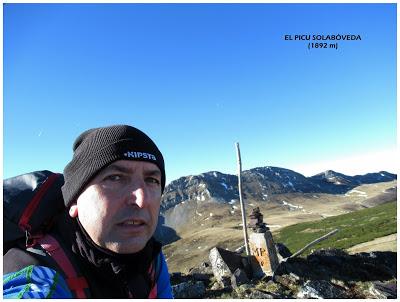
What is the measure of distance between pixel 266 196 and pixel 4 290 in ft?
594

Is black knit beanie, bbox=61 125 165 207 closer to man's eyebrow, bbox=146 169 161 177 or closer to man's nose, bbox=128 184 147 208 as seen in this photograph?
man's eyebrow, bbox=146 169 161 177

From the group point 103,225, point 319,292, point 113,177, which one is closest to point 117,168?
point 113,177

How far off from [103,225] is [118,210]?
0.42ft

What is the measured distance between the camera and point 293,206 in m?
149

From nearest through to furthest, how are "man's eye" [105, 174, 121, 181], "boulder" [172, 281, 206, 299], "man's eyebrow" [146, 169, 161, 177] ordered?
"man's eye" [105, 174, 121, 181], "man's eyebrow" [146, 169, 161, 177], "boulder" [172, 281, 206, 299]

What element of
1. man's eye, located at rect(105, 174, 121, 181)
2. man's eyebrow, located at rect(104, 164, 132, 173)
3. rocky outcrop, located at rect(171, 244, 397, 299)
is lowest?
rocky outcrop, located at rect(171, 244, 397, 299)

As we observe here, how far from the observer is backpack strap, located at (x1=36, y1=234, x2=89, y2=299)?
6.37ft

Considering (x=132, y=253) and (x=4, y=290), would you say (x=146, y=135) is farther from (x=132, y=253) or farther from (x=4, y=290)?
(x=4, y=290)

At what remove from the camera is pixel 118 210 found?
195 cm

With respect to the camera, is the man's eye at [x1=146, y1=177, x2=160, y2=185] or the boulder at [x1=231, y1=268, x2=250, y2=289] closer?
the man's eye at [x1=146, y1=177, x2=160, y2=185]

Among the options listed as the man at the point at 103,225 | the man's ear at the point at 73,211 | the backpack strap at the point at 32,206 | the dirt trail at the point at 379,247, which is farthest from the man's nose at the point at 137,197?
the dirt trail at the point at 379,247

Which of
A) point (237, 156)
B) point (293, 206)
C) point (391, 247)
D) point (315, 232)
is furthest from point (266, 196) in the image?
point (237, 156)

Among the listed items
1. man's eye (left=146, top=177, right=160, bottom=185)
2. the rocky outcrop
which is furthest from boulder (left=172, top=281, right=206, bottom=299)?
man's eye (left=146, top=177, right=160, bottom=185)

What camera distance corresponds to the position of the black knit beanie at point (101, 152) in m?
2.11
